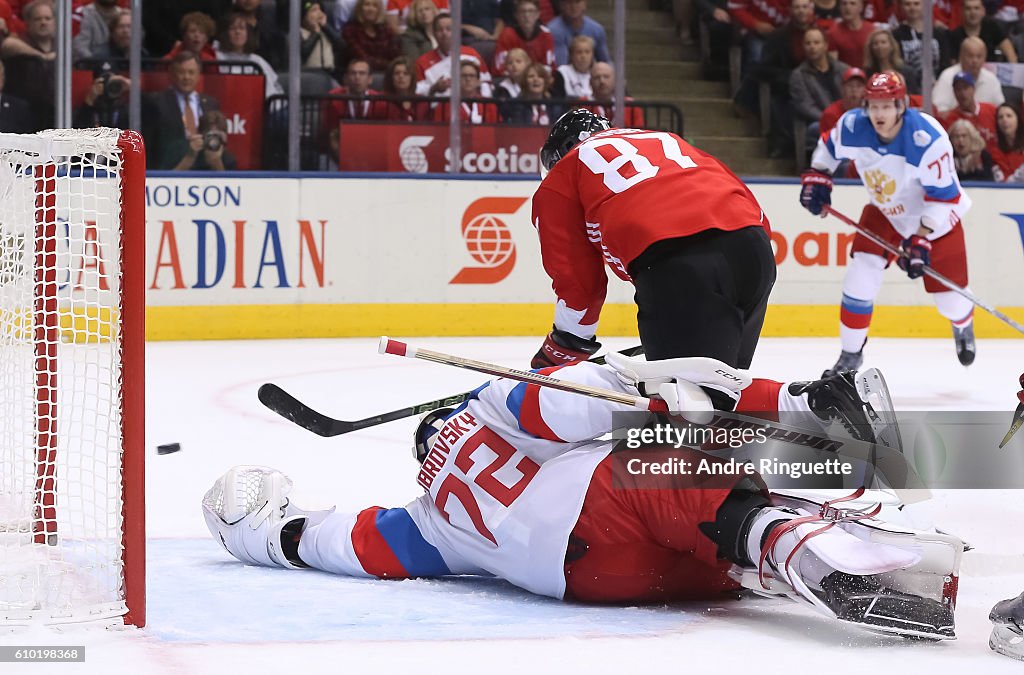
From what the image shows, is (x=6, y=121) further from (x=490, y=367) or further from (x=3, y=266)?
(x=490, y=367)

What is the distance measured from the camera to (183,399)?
4.96 meters

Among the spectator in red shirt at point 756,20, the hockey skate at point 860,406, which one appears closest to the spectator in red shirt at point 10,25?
the spectator in red shirt at point 756,20

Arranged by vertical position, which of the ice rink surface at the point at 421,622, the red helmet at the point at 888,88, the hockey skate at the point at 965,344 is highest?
the red helmet at the point at 888,88

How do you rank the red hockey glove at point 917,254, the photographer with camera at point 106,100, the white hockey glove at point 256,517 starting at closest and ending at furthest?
the white hockey glove at point 256,517 < the red hockey glove at point 917,254 < the photographer with camera at point 106,100

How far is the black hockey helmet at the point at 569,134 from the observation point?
10.5ft

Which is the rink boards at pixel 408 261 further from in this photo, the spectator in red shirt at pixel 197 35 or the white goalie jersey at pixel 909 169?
the white goalie jersey at pixel 909 169

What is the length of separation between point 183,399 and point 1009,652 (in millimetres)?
3404

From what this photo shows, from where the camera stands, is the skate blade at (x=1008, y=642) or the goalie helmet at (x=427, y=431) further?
the goalie helmet at (x=427, y=431)

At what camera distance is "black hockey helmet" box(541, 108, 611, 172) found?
3203 millimetres

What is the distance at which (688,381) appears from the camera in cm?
234

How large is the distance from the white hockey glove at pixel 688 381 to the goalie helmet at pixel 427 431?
0.46m

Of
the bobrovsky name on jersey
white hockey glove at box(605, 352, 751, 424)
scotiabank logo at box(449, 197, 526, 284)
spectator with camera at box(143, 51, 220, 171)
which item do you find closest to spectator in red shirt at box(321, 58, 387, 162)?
the bobrovsky name on jersey

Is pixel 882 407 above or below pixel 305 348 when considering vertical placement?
above

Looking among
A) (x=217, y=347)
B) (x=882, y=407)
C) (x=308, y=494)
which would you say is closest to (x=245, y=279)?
(x=217, y=347)
